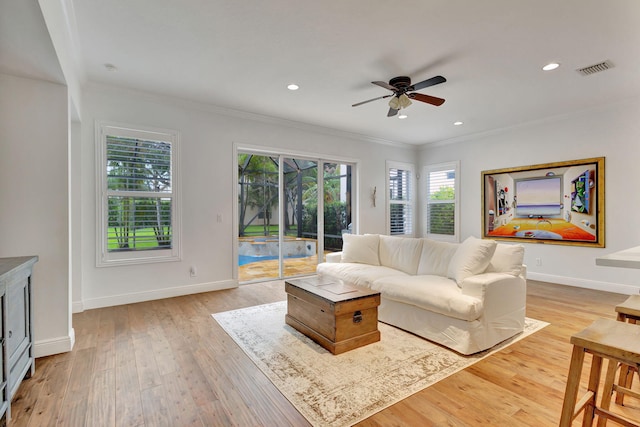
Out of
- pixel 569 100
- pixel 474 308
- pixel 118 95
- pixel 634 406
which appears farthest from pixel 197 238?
pixel 569 100

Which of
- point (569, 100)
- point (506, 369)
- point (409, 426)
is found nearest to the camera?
point (409, 426)

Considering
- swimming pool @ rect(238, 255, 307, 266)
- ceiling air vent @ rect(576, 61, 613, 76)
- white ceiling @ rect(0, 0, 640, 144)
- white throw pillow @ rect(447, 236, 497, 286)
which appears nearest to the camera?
white ceiling @ rect(0, 0, 640, 144)

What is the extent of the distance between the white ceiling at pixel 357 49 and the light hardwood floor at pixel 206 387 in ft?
8.70

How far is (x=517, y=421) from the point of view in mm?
1740

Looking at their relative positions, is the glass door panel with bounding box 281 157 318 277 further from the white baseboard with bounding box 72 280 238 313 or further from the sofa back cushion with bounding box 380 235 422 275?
the sofa back cushion with bounding box 380 235 422 275

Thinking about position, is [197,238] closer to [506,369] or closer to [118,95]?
[118,95]

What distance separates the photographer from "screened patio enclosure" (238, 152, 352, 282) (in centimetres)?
508

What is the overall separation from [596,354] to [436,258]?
219cm

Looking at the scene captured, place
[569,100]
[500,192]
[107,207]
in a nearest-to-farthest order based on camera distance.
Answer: [107,207] → [569,100] → [500,192]

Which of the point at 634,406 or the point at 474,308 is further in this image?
the point at 474,308

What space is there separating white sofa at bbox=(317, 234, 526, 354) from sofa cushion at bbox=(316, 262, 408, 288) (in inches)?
0.4

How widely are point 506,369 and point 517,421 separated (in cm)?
64

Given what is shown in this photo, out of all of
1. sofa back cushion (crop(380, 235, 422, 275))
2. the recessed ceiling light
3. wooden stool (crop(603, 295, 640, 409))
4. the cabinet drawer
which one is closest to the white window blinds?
sofa back cushion (crop(380, 235, 422, 275))

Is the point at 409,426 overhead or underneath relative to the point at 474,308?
underneath
